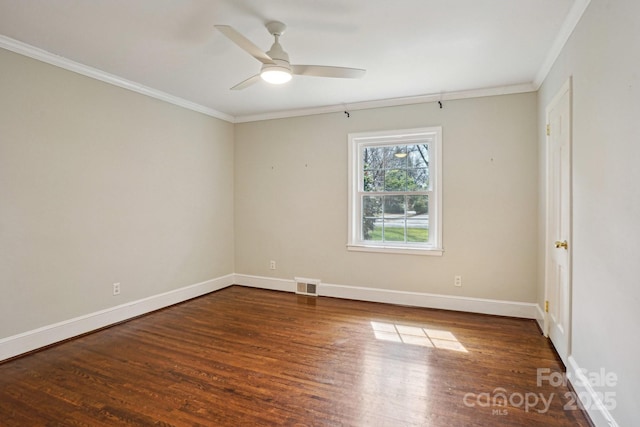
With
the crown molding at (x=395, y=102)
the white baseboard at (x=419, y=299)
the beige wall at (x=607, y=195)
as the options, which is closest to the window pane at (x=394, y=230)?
the white baseboard at (x=419, y=299)

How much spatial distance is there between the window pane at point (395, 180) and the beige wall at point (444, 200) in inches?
20.0

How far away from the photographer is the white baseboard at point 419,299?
3605mm

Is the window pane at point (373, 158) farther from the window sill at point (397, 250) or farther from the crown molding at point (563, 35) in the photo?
the crown molding at point (563, 35)

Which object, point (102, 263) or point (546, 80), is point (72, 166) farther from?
point (546, 80)

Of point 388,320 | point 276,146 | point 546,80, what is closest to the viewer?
point 546,80

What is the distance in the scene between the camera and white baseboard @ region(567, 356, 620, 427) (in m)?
1.70

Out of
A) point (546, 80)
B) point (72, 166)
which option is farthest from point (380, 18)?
point (72, 166)

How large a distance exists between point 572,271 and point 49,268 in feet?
13.8

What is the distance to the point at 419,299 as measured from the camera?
3980mm

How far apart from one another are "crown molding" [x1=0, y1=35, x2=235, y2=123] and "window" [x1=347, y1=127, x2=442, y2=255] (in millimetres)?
2218

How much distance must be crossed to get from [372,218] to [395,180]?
58 cm

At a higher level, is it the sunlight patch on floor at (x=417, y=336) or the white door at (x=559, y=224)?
the white door at (x=559, y=224)

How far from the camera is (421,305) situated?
156 inches

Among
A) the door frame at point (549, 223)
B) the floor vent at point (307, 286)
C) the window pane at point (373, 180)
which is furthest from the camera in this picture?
the floor vent at point (307, 286)
